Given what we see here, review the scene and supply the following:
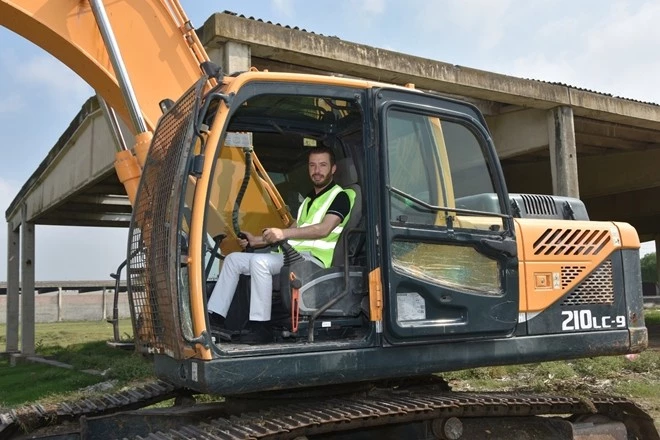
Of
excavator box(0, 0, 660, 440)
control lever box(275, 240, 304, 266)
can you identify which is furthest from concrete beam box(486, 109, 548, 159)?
control lever box(275, 240, 304, 266)

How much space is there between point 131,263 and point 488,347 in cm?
219

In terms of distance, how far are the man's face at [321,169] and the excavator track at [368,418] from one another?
4.36 ft

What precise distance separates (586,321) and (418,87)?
5.83 metres

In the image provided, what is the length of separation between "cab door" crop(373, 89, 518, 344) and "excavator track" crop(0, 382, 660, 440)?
16.7 inches

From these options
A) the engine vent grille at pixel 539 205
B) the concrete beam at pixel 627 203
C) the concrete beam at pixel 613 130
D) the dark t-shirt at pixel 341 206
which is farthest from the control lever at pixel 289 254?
the concrete beam at pixel 627 203

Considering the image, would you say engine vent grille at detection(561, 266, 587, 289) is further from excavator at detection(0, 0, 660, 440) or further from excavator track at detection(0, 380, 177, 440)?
excavator track at detection(0, 380, 177, 440)

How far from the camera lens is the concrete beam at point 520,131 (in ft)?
38.1

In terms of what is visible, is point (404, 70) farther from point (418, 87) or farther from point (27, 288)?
point (27, 288)

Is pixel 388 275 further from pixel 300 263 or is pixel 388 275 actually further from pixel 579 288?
pixel 579 288

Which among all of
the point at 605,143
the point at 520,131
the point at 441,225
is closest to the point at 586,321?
the point at 441,225

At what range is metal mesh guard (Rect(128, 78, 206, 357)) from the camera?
3.54 m

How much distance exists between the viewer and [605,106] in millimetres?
11711

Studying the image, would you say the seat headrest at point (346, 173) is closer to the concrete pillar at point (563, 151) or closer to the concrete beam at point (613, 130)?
the concrete pillar at point (563, 151)

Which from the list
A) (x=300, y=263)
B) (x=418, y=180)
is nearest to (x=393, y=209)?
(x=418, y=180)
